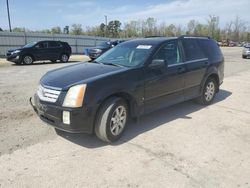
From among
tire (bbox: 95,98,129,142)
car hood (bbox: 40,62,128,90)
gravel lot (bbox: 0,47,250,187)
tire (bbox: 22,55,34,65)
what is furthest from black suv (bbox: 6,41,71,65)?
tire (bbox: 95,98,129,142)

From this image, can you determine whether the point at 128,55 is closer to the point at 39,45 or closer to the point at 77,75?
the point at 77,75

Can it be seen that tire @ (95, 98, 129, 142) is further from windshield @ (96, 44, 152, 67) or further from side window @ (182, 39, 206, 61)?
side window @ (182, 39, 206, 61)

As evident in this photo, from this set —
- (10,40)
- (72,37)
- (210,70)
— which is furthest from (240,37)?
(210,70)

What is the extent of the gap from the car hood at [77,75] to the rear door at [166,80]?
2.13ft

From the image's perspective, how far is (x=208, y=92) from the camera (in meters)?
6.82

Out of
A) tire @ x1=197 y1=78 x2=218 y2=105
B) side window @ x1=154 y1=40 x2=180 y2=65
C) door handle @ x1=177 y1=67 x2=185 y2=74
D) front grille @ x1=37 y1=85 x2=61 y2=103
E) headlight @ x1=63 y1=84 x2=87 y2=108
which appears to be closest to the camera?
headlight @ x1=63 y1=84 x2=87 y2=108

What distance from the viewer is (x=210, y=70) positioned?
22.0 ft

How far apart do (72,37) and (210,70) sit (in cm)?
2705

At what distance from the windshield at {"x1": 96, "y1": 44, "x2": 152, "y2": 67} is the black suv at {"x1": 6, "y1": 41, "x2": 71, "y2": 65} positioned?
13.4m

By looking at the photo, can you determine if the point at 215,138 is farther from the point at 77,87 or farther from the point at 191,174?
the point at 77,87

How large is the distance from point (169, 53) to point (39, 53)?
580 inches

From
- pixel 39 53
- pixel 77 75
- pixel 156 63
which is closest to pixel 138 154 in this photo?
pixel 77 75

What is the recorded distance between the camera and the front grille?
4.06 meters

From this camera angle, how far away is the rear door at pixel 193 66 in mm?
5945
